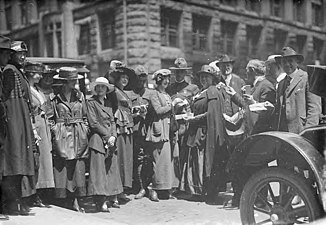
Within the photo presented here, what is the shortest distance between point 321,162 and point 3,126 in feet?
7.55

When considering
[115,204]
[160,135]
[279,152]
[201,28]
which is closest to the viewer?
[279,152]

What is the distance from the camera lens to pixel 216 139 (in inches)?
176

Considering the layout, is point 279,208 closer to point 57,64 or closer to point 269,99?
point 269,99

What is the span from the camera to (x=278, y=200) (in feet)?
9.46

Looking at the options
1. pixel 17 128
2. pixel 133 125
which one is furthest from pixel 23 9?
pixel 17 128

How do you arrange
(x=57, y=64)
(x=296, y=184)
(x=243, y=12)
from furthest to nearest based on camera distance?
(x=57, y=64) → (x=243, y=12) → (x=296, y=184)

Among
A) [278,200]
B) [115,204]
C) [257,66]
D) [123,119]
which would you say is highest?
[257,66]

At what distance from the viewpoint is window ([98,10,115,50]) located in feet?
15.7

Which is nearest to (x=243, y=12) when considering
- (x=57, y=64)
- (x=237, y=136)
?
(x=237, y=136)

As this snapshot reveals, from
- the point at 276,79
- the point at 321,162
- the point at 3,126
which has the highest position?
the point at 276,79

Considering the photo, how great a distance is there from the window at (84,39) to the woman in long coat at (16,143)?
156 centimetres

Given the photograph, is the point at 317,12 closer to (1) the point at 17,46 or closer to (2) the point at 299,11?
(2) the point at 299,11

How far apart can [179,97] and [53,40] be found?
2.52 metres

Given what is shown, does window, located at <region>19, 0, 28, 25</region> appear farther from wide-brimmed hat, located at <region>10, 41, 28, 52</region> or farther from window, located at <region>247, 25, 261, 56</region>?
window, located at <region>247, 25, 261, 56</region>
